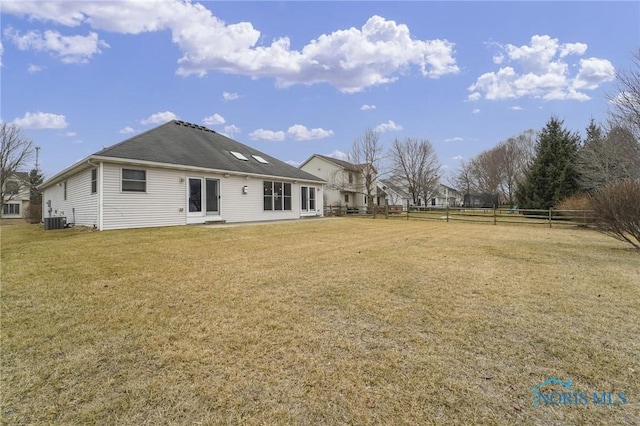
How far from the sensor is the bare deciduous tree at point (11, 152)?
2738 centimetres

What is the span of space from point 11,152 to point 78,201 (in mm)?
24868

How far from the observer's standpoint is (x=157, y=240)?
802 centimetres

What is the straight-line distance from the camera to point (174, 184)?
38.2ft

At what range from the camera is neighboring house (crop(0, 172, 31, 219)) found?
101 feet

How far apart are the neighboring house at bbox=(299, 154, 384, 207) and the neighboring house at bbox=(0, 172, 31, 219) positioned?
3057cm

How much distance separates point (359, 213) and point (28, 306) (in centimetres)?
2171

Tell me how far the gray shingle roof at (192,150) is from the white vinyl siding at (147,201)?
0.54m

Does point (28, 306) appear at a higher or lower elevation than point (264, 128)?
lower

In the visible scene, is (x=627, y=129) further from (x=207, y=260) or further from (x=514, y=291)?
(x=207, y=260)

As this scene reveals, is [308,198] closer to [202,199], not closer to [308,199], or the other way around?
[308,199]

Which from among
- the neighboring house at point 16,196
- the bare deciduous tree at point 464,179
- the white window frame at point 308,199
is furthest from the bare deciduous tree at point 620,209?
the neighboring house at point 16,196

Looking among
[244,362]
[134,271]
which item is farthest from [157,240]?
[244,362]

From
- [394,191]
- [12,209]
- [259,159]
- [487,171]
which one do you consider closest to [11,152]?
[12,209]

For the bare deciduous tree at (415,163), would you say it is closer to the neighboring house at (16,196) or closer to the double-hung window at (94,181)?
the double-hung window at (94,181)
